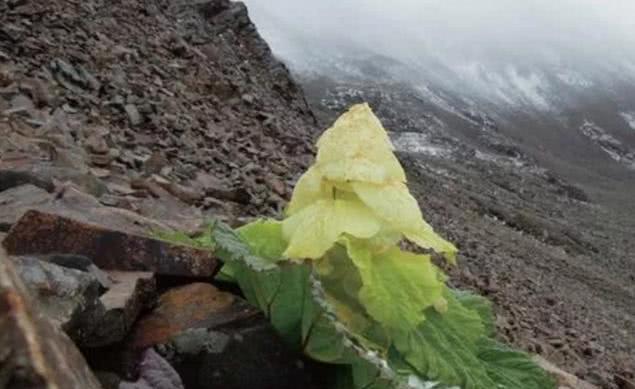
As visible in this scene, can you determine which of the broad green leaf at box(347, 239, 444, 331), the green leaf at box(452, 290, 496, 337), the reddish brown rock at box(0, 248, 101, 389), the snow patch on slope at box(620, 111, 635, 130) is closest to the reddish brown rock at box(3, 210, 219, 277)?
the broad green leaf at box(347, 239, 444, 331)

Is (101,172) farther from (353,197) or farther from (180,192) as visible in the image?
(353,197)

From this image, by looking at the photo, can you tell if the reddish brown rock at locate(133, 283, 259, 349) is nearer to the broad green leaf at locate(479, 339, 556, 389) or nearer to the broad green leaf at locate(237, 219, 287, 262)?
the broad green leaf at locate(237, 219, 287, 262)

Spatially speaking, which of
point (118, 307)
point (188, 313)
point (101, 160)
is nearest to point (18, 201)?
point (188, 313)

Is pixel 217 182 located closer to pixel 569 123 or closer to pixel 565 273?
pixel 565 273

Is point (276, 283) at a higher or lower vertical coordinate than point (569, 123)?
higher

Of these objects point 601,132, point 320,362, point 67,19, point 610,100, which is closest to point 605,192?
point 601,132

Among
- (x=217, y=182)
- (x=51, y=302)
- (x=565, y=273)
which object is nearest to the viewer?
(x=51, y=302)

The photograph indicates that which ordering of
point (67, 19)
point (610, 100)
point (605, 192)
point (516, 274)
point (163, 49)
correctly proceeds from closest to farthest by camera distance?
point (67, 19)
point (163, 49)
point (516, 274)
point (605, 192)
point (610, 100)

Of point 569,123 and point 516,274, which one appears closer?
point 516,274
